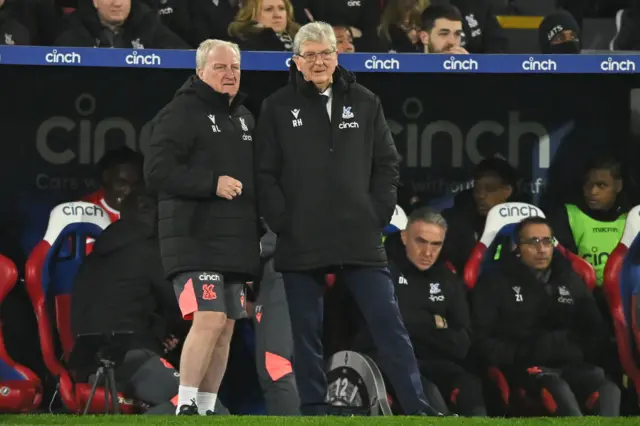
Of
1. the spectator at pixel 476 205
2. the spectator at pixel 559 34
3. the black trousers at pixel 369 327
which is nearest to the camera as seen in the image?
the black trousers at pixel 369 327

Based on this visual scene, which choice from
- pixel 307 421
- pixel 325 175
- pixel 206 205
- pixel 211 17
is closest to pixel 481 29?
pixel 211 17

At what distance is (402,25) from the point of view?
1009 cm

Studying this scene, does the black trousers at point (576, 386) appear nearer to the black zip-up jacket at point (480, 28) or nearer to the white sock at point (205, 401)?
the black zip-up jacket at point (480, 28)

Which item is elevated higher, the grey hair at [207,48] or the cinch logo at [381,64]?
the cinch logo at [381,64]

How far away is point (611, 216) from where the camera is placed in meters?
9.60

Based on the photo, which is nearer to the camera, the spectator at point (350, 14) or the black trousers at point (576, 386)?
the black trousers at point (576, 386)

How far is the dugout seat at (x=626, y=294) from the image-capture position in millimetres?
9195

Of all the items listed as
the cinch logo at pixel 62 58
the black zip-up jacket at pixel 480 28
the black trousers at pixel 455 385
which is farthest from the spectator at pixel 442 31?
the cinch logo at pixel 62 58

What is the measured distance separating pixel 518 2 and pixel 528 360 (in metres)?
3.18

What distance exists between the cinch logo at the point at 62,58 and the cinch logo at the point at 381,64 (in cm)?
154

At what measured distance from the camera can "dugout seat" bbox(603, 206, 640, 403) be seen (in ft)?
30.2

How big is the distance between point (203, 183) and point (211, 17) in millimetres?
3250

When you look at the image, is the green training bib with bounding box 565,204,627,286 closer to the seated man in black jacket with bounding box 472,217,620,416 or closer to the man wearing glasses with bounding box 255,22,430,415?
the seated man in black jacket with bounding box 472,217,620,416

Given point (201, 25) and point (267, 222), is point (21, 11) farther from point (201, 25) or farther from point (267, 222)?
point (267, 222)
